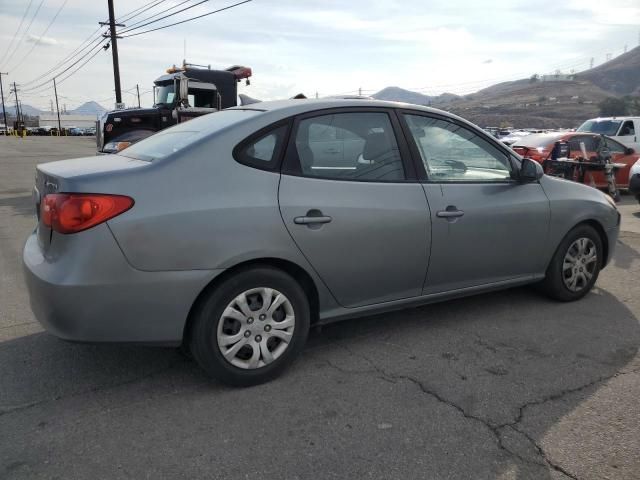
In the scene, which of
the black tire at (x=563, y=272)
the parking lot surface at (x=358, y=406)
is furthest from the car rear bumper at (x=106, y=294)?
the black tire at (x=563, y=272)

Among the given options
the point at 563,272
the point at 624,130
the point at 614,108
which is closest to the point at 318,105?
the point at 563,272

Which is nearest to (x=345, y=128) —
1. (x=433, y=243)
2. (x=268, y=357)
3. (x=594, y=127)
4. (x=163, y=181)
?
(x=433, y=243)

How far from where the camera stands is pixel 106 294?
107 inches

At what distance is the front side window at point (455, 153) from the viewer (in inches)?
147

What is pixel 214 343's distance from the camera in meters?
2.95

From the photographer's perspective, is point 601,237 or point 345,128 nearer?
point 345,128

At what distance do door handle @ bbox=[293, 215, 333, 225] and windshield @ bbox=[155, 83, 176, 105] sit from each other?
426 inches

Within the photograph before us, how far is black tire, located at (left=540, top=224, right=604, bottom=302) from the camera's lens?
14.5 ft

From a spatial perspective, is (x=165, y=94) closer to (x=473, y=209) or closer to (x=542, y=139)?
(x=542, y=139)

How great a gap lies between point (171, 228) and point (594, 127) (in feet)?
54.4

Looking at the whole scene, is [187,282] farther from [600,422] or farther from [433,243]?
[600,422]

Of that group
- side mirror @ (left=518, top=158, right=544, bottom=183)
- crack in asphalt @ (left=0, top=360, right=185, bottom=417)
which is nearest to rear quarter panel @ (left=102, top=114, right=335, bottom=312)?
crack in asphalt @ (left=0, top=360, right=185, bottom=417)

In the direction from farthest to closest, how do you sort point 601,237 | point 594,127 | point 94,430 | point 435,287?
point 594,127, point 601,237, point 435,287, point 94,430

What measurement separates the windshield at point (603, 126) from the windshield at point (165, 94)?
1153 cm
